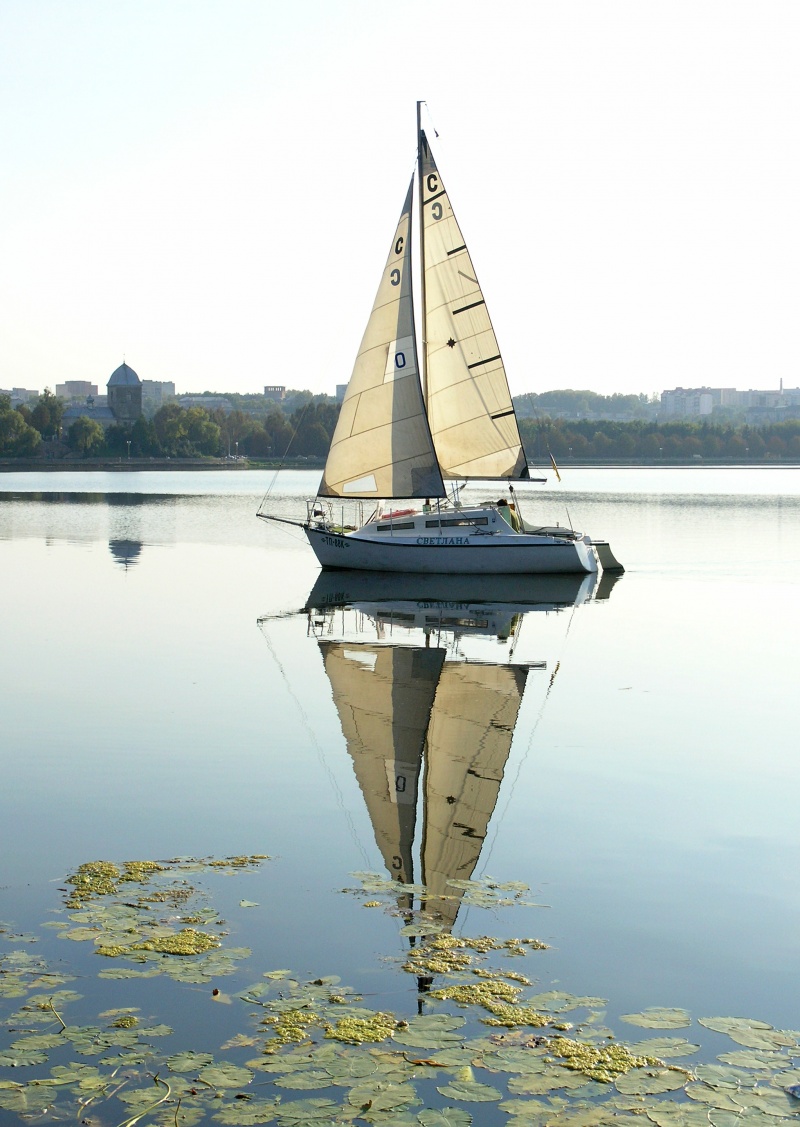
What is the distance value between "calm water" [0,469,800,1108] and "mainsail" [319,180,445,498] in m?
5.14

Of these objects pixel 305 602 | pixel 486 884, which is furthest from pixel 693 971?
pixel 305 602

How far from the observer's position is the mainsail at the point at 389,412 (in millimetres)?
35844

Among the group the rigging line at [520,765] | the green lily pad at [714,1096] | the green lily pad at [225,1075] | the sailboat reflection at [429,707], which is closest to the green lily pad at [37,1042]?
the green lily pad at [225,1075]

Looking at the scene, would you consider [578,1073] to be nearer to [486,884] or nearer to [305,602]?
[486,884]

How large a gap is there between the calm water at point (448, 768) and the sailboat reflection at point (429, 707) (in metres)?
0.07

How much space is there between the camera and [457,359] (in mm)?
37094

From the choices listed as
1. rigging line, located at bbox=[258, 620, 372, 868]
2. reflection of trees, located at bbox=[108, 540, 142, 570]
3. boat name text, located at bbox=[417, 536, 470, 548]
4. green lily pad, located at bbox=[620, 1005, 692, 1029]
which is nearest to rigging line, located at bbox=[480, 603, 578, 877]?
rigging line, located at bbox=[258, 620, 372, 868]

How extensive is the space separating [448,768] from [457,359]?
24600 millimetres

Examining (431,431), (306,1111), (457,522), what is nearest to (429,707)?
(306,1111)

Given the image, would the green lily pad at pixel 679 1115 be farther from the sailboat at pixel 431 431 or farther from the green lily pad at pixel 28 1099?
the sailboat at pixel 431 431

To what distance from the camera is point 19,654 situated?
21500 millimetres

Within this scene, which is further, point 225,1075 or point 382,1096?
point 225,1075

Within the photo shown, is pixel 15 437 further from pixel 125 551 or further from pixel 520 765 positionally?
pixel 520 765

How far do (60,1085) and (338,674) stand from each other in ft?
44.0
